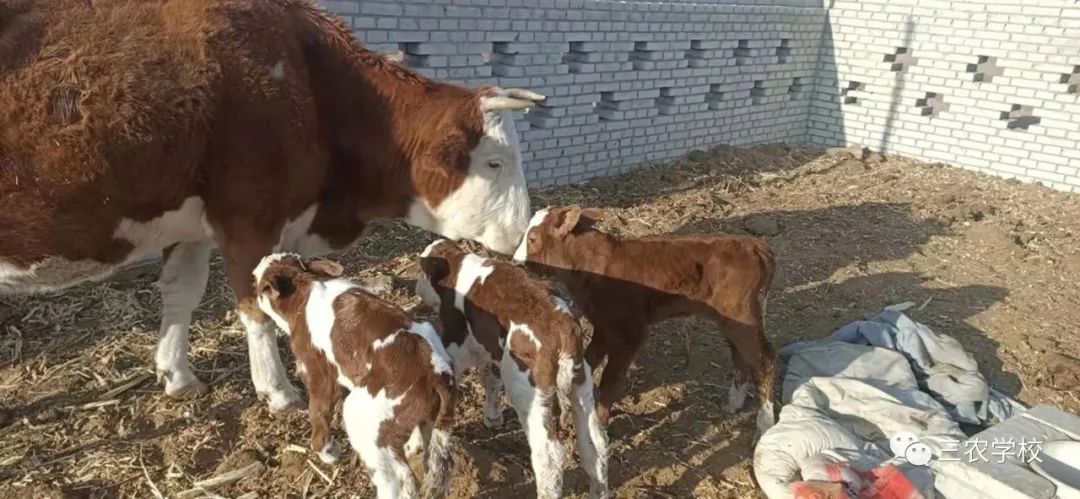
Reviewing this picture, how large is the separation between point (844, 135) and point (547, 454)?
10.4 metres

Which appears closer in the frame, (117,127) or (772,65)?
(117,127)

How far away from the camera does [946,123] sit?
36.2 ft

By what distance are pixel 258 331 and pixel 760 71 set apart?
924 centimetres

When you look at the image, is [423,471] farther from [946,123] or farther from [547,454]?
[946,123]

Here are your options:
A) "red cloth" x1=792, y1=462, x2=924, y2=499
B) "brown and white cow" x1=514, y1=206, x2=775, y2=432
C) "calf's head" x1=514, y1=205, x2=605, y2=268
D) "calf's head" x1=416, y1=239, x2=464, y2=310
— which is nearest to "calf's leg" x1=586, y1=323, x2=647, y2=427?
"brown and white cow" x1=514, y1=206, x2=775, y2=432

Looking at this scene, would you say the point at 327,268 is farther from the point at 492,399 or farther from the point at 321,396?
the point at 492,399

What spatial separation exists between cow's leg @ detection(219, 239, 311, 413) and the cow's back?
0.20 m

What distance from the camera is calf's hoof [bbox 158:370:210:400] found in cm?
441

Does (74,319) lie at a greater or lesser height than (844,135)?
lesser

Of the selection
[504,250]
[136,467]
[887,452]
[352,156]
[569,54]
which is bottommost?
[136,467]

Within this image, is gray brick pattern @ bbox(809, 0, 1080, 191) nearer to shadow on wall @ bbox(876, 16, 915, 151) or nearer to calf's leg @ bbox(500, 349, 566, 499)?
shadow on wall @ bbox(876, 16, 915, 151)

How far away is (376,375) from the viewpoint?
122 inches

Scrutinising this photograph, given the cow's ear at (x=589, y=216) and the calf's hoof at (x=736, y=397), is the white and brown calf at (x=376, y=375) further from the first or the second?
the calf's hoof at (x=736, y=397)

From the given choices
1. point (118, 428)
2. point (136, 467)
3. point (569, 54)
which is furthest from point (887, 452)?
point (569, 54)
